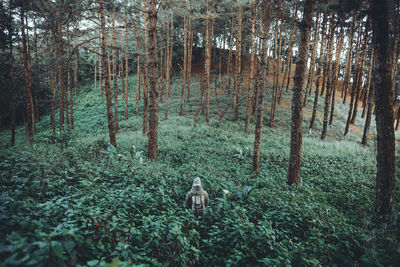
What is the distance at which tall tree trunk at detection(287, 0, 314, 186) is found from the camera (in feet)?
20.0

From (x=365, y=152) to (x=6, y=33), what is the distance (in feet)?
88.1

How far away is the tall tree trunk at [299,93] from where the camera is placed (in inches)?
240

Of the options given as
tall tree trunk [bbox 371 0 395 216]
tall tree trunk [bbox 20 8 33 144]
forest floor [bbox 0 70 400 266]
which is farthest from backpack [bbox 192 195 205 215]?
tall tree trunk [bbox 20 8 33 144]

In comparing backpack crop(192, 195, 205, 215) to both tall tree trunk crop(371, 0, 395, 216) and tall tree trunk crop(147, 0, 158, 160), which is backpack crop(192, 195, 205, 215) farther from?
tall tree trunk crop(371, 0, 395, 216)

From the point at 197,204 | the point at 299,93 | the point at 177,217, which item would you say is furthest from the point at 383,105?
the point at 177,217

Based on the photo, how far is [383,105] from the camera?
15.9ft

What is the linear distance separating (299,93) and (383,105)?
2.18 m

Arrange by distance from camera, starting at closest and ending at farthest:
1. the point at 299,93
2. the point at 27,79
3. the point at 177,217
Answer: the point at 177,217, the point at 299,93, the point at 27,79

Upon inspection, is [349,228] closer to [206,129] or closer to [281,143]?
[281,143]

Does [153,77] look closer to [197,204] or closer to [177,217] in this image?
[197,204]

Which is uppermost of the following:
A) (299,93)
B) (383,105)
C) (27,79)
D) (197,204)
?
(27,79)

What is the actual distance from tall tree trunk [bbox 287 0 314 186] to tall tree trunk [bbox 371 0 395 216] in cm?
168

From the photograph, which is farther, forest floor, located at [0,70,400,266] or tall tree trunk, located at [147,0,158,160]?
tall tree trunk, located at [147,0,158,160]

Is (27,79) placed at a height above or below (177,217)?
above
